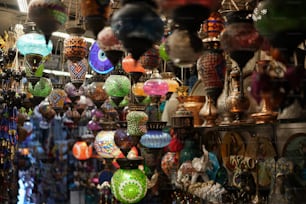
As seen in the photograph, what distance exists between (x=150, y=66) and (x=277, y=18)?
1285 millimetres

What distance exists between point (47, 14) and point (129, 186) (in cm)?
167

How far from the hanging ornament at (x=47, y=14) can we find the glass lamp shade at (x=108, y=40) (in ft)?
0.68

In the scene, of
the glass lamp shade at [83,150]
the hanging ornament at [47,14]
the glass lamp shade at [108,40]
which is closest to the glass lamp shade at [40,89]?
the hanging ornament at [47,14]

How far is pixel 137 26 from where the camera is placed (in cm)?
129

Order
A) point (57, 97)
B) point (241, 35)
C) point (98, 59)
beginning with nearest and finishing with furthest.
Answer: point (241, 35) < point (98, 59) < point (57, 97)

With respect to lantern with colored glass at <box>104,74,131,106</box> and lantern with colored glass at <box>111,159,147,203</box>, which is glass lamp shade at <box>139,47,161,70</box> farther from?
lantern with colored glass at <box>111,159,147,203</box>

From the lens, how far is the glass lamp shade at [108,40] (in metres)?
1.65

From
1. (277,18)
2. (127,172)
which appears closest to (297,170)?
(127,172)

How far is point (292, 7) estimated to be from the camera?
3.86 ft

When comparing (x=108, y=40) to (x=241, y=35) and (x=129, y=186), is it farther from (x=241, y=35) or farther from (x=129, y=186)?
(x=129, y=186)

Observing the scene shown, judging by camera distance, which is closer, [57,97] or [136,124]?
[136,124]

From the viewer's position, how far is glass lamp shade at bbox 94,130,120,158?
13.0ft

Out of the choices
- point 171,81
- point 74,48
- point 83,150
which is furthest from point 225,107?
point 83,150

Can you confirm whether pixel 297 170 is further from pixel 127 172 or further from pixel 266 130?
pixel 127 172
